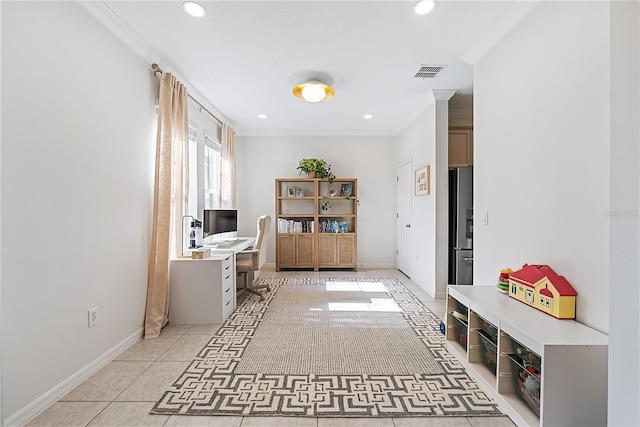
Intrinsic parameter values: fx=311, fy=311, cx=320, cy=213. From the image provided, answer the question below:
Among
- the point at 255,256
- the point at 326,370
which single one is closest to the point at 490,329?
the point at 326,370

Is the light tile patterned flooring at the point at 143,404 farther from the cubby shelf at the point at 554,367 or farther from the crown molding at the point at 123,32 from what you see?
the crown molding at the point at 123,32

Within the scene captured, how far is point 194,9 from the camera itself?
219 centimetres

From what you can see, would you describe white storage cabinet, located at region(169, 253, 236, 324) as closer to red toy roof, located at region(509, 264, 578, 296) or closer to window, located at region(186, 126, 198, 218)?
window, located at region(186, 126, 198, 218)

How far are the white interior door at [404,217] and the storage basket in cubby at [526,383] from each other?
327 cm

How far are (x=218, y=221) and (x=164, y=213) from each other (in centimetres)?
143

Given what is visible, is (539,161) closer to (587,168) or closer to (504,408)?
(587,168)

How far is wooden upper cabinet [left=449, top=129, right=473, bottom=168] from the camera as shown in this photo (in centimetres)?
451

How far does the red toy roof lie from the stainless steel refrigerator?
5.48 feet

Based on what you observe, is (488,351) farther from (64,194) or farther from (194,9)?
Result: (194,9)

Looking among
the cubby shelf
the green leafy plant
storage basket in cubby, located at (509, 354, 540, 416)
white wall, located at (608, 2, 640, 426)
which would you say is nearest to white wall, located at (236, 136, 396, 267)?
the green leafy plant

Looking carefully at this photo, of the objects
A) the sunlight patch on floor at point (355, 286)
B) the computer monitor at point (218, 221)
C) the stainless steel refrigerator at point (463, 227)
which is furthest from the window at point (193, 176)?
the stainless steel refrigerator at point (463, 227)

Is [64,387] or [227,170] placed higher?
[227,170]

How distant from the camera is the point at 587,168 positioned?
162 centimetres

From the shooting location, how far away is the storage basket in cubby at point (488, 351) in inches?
77.0
